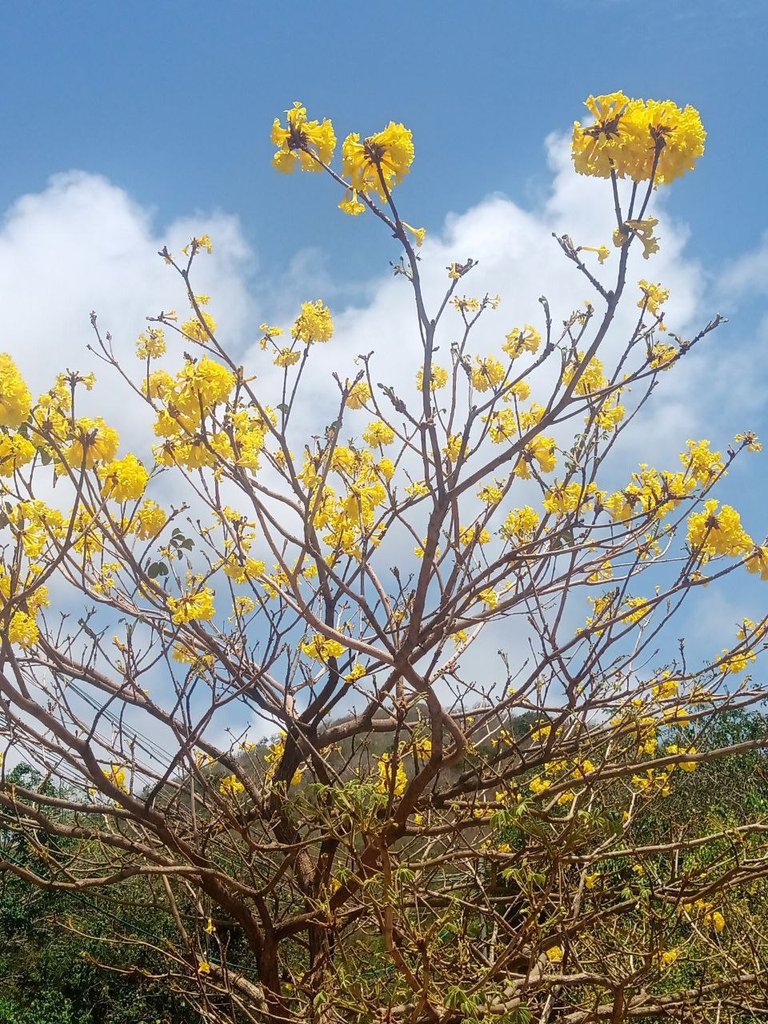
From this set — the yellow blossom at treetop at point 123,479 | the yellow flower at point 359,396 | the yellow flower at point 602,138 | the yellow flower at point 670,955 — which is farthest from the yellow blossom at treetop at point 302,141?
the yellow flower at point 670,955

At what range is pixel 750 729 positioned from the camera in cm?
1459

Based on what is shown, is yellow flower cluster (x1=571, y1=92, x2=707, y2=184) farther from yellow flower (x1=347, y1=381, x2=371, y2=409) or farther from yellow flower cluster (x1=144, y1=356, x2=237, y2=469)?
yellow flower (x1=347, y1=381, x2=371, y2=409)

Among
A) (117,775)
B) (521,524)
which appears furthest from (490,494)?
(117,775)

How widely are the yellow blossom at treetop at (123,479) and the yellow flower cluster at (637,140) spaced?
1878 millimetres

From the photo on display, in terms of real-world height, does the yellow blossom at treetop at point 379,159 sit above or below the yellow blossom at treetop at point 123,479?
above

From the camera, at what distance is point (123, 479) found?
10.1ft

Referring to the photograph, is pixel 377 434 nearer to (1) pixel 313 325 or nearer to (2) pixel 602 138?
(1) pixel 313 325

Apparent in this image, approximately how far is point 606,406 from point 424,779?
6.80 ft

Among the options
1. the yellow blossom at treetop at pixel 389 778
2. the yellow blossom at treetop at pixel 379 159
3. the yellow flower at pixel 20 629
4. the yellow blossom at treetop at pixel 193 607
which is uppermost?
the yellow blossom at treetop at pixel 379 159

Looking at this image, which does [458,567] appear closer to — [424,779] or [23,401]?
[424,779]

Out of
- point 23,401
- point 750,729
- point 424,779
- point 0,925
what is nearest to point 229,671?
point 424,779

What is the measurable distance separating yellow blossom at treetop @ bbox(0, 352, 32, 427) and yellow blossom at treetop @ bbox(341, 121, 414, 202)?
48.6 inches

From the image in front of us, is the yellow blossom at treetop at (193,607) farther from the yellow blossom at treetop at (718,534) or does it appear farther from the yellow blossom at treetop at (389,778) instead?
the yellow blossom at treetop at (718,534)

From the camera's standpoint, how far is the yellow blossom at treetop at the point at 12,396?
2.62m
